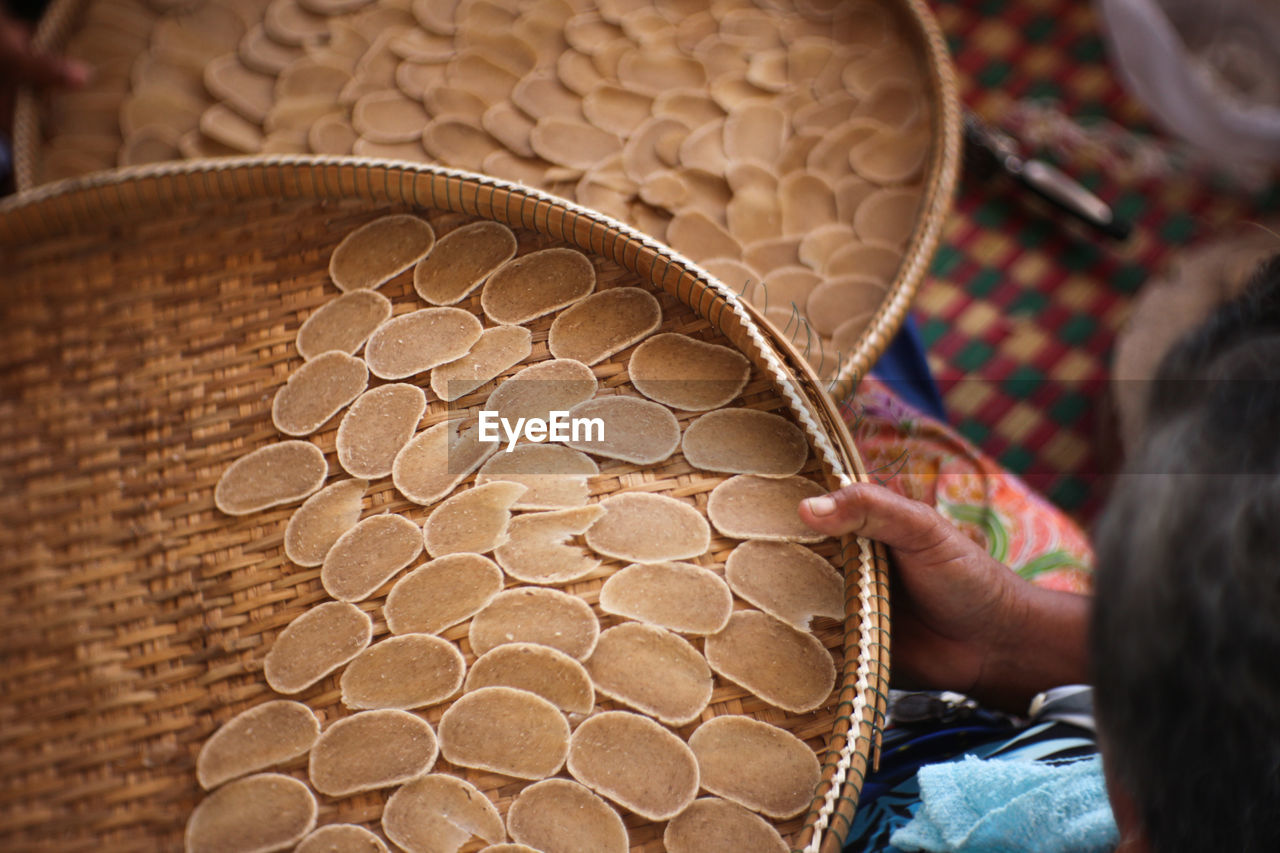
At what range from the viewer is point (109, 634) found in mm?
673

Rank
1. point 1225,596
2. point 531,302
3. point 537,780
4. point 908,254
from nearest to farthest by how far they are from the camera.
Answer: point 1225,596 → point 537,780 → point 531,302 → point 908,254

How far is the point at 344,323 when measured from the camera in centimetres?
74

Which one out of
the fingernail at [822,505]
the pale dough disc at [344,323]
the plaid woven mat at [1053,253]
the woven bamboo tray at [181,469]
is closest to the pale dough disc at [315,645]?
the woven bamboo tray at [181,469]

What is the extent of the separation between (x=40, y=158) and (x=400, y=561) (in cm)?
73

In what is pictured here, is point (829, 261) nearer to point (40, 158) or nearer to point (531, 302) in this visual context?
point (531, 302)

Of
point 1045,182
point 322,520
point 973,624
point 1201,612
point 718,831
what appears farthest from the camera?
point 1045,182

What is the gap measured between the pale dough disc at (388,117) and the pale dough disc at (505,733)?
1.99 ft

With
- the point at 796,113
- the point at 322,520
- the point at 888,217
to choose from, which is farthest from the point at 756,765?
the point at 796,113

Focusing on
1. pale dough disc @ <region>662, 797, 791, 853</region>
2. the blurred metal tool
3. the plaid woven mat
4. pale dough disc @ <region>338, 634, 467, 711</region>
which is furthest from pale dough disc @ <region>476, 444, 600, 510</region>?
the blurred metal tool

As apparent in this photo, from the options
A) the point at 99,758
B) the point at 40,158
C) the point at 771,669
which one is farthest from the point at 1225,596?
the point at 40,158

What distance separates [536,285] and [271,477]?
0.26m

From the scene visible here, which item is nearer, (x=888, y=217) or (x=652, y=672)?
(x=652, y=672)

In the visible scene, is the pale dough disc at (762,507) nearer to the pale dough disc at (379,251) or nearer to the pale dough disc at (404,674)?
the pale dough disc at (404,674)

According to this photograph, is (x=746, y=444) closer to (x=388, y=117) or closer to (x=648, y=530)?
(x=648, y=530)
